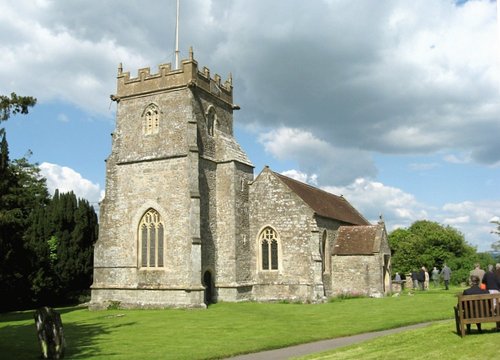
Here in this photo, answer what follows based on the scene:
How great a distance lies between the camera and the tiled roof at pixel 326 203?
30.9 meters

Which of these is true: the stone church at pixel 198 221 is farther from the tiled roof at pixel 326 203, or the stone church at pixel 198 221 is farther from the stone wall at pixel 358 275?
the tiled roof at pixel 326 203

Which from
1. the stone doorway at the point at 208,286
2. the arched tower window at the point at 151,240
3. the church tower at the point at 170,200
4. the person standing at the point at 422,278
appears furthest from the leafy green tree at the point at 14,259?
the person standing at the point at 422,278

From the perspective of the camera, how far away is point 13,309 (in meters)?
31.4

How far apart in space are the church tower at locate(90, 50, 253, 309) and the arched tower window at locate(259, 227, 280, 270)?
3.43 ft

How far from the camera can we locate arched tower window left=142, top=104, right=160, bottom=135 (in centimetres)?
2845

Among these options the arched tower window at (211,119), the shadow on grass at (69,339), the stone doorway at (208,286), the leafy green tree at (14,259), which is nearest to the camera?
the shadow on grass at (69,339)

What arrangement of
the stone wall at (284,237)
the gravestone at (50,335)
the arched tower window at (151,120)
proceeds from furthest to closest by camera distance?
the arched tower window at (151,120) < the stone wall at (284,237) < the gravestone at (50,335)

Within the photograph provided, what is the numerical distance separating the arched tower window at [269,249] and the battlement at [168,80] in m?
8.81

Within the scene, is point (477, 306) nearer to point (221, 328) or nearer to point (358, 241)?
point (221, 328)

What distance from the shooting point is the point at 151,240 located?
27453 mm

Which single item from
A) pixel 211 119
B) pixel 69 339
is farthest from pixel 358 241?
pixel 69 339

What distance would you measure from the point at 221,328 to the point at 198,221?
9302mm

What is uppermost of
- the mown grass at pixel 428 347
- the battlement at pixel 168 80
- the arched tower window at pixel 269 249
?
the battlement at pixel 168 80

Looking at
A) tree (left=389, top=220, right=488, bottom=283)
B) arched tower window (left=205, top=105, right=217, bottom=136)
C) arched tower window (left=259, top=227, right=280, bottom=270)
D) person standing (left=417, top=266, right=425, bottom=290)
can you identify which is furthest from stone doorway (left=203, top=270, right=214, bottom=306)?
tree (left=389, top=220, right=488, bottom=283)
